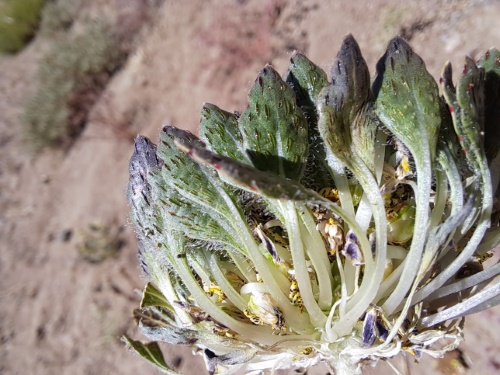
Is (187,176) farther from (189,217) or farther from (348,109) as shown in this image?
(348,109)

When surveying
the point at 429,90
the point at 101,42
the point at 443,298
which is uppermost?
the point at 101,42

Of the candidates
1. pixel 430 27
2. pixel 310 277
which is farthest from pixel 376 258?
pixel 430 27

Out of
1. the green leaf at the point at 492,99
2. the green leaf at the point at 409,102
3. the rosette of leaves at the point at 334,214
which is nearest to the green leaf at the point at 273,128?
the rosette of leaves at the point at 334,214

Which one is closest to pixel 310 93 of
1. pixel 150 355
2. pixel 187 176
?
pixel 187 176

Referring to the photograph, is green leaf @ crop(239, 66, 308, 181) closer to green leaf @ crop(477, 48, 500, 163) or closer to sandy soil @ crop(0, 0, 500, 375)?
green leaf @ crop(477, 48, 500, 163)

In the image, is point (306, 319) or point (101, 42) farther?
point (101, 42)

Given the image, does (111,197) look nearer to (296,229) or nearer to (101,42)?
(101,42)

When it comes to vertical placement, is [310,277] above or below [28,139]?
below

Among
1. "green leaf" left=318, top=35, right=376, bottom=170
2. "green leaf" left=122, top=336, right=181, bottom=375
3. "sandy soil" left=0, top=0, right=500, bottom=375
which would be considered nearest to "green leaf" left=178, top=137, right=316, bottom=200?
"green leaf" left=318, top=35, right=376, bottom=170
